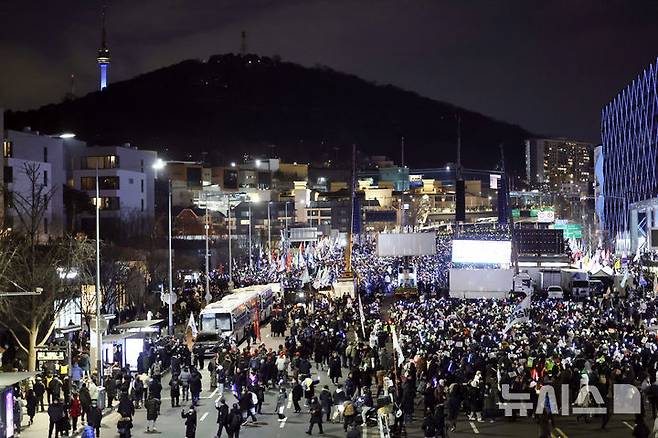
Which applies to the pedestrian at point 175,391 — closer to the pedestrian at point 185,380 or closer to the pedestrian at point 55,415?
the pedestrian at point 185,380

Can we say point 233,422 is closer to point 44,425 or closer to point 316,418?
point 316,418

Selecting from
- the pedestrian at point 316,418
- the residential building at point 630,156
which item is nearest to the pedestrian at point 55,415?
the pedestrian at point 316,418

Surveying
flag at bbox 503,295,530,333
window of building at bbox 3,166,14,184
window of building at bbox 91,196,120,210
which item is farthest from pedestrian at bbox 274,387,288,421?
window of building at bbox 91,196,120,210

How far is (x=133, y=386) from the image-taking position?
26172 millimetres

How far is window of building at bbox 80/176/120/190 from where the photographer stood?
8406 cm

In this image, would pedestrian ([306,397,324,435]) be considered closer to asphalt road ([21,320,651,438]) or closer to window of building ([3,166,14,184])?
asphalt road ([21,320,651,438])

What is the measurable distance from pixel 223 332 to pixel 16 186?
103 ft

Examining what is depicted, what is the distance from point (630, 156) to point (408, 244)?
55360 mm

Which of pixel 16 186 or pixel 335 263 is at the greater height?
pixel 16 186

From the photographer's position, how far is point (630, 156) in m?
104

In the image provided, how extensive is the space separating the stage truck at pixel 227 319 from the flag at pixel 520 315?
11451mm

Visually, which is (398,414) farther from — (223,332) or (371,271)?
(371,271)

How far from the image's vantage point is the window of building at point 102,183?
84.1 m

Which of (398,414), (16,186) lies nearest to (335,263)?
(16,186)
